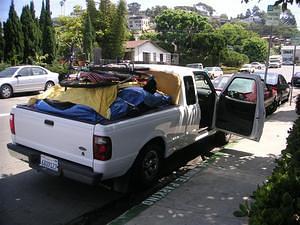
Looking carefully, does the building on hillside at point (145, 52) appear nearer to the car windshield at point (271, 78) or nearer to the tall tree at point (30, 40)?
the tall tree at point (30, 40)

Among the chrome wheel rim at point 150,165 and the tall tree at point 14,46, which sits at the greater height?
the tall tree at point 14,46

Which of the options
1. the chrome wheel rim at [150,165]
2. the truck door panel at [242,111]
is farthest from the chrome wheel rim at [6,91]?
the chrome wheel rim at [150,165]

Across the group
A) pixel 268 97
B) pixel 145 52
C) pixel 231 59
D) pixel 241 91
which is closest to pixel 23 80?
pixel 268 97

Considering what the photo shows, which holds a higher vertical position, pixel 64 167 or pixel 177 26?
pixel 177 26

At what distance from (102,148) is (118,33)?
4189cm

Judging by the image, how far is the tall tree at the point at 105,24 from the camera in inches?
1788

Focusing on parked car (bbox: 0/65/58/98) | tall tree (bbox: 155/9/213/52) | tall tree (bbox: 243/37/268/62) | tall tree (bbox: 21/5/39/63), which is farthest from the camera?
tall tree (bbox: 243/37/268/62)

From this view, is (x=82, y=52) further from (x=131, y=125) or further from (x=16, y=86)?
(x=131, y=125)

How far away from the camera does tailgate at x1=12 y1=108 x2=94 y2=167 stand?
4.80 m

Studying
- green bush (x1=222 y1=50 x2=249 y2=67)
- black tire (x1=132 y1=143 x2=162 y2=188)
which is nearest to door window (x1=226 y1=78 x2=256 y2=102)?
black tire (x1=132 y1=143 x2=162 y2=188)

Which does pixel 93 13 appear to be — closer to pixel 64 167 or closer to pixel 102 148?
pixel 64 167

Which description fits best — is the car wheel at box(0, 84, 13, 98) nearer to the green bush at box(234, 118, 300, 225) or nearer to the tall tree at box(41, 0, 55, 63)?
the tall tree at box(41, 0, 55, 63)

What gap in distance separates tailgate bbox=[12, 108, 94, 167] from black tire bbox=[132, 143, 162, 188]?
2.87 feet

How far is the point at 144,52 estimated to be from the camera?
53.2m
